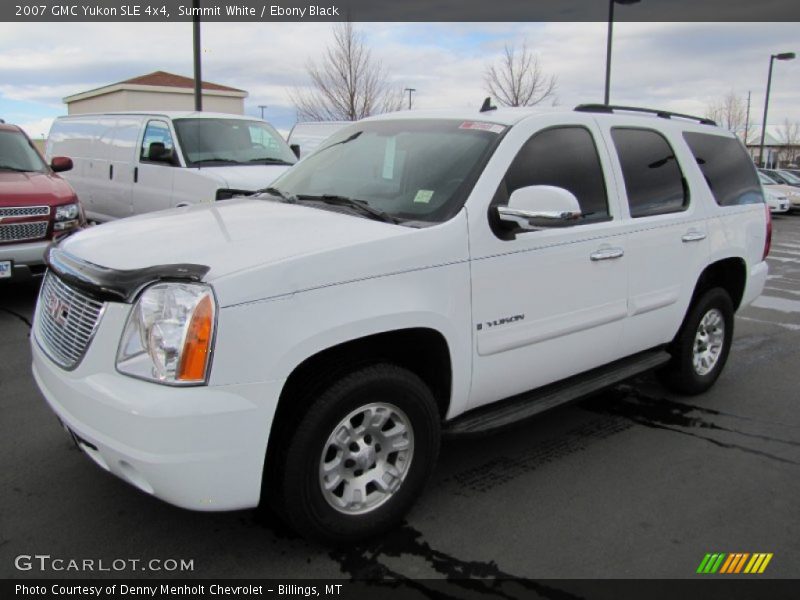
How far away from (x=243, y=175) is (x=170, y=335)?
590 centimetres

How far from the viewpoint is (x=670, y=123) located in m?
4.73

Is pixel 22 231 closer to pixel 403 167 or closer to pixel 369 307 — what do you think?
pixel 403 167

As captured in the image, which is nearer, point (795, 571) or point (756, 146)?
point (795, 571)

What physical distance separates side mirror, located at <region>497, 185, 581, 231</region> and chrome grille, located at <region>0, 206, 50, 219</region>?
17.9 feet

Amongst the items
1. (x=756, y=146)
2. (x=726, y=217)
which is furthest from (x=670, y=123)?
(x=756, y=146)

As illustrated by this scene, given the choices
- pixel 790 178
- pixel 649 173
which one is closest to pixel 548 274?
pixel 649 173

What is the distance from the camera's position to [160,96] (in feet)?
116

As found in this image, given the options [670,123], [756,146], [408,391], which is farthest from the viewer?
[756,146]

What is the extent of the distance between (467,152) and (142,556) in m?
2.46

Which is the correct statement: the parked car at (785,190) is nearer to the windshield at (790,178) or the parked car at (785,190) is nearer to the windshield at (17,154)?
the windshield at (790,178)

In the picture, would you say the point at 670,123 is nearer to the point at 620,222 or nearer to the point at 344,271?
the point at 620,222

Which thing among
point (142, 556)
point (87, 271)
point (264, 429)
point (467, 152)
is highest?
point (467, 152)

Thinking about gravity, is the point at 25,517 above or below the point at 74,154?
below

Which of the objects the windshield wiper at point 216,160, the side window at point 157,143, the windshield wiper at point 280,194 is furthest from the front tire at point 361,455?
the side window at point 157,143
